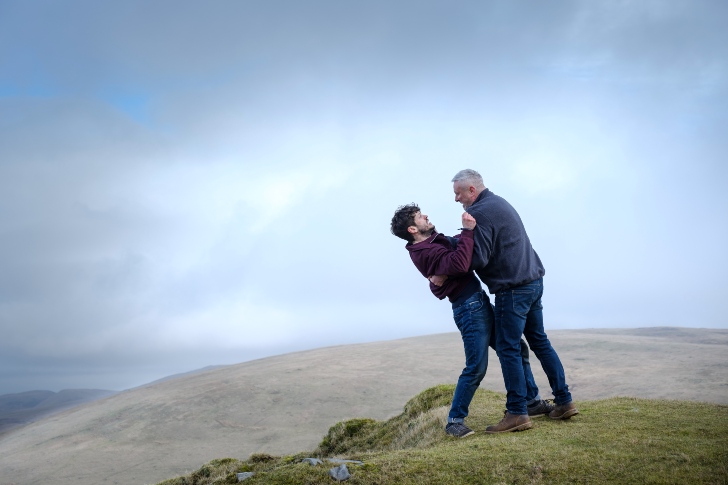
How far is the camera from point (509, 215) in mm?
6152

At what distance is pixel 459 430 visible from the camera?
6.50 m

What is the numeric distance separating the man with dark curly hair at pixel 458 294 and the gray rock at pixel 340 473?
194cm

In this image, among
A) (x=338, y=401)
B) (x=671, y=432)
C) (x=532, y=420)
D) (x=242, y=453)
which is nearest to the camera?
(x=671, y=432)

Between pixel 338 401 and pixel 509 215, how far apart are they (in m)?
15.1

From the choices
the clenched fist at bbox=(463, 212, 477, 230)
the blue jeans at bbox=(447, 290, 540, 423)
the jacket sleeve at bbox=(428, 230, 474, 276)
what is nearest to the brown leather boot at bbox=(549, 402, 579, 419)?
the blue jeans at bbox=(447, 290, 540, 423)

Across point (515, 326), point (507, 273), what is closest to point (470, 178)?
point (507, 273)

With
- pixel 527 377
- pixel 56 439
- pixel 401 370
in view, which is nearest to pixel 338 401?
pixel 401 370

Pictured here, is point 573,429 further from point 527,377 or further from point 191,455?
point 191,455

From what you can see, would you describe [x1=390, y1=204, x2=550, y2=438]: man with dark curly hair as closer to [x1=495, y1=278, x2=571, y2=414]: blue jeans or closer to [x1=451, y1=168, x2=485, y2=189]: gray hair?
[x1=495, y1=278, x2=571, y2=414]: blue jeans

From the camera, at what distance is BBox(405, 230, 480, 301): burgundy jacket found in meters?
5.93

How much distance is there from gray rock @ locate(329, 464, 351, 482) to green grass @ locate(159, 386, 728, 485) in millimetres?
53

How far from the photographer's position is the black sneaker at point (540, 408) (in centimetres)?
699

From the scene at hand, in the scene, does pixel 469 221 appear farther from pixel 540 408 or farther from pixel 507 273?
pixel 540 408

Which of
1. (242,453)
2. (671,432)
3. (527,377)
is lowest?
(242,453)
